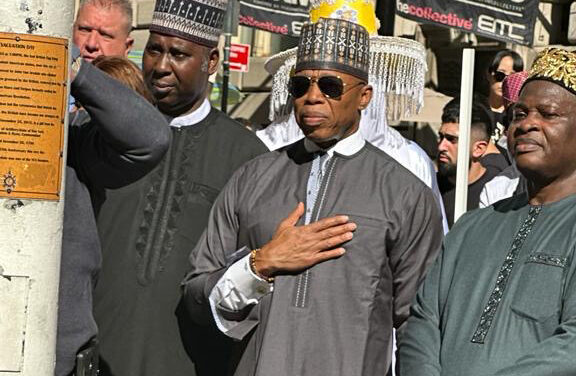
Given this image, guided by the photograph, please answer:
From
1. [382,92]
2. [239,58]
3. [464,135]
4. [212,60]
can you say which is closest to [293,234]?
[212,60]

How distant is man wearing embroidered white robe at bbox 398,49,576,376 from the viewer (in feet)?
13.6

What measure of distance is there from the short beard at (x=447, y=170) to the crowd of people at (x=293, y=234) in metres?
2.81

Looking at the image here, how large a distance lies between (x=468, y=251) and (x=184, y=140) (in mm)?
1724

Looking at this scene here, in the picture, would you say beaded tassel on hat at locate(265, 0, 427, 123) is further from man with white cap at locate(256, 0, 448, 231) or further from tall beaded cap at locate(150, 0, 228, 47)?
tall beaded cap at locate(150, 0, 228, 47)

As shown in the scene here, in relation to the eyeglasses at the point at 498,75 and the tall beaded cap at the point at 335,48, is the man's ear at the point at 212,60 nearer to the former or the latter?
the tall beaded cap at the point at 335,48

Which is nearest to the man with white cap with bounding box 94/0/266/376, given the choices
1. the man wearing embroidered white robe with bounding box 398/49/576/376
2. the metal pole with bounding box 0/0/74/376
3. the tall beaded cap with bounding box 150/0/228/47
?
the tall beaded cap with bounding box 150/0/228/47

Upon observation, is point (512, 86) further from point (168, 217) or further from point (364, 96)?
point (168, 217)

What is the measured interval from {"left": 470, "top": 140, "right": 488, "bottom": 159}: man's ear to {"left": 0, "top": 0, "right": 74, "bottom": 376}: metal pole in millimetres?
5508

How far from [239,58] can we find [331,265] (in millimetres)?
13185

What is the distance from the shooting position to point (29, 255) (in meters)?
3.91

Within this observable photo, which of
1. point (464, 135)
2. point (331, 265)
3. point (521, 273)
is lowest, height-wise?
point (331, 265)

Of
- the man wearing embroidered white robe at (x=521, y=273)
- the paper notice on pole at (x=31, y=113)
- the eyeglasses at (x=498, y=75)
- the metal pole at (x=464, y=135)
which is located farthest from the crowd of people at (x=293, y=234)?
the eyeglasses at (x=498, y=75)

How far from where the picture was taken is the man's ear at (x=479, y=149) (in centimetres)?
915

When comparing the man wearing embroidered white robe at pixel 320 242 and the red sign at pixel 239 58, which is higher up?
the red sign at pixel 239 58
